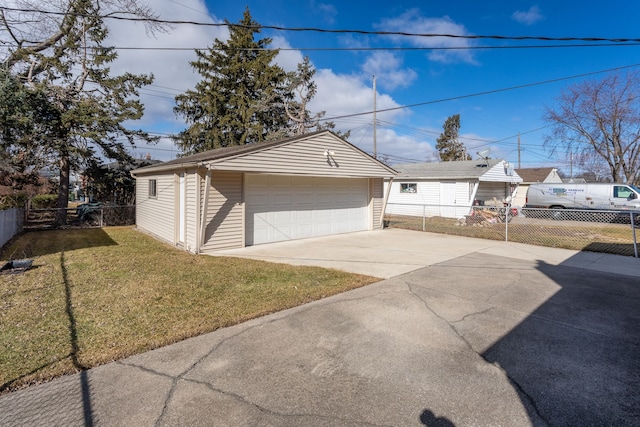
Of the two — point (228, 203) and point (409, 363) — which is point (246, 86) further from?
point (409, 363)

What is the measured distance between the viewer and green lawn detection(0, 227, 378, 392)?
328 centimetres

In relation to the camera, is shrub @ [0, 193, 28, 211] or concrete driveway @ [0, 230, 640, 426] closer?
concrete driveway @ [0, 230, 640, 426]

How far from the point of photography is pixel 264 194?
32.2 ft

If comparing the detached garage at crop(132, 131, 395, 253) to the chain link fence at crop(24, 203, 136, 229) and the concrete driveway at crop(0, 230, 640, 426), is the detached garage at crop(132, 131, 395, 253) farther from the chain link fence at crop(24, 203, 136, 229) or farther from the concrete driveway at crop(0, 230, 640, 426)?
the concrete driveway at crop(0, 230, 640, 426)

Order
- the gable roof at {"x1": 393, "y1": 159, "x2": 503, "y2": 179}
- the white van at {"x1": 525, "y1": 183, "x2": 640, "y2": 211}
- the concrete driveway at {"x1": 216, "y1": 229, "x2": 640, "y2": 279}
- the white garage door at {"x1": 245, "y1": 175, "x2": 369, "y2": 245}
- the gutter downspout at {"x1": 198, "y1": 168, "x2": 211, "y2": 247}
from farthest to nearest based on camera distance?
the gable roof at {"x1": 393, "y1": 159, "x2": 503, "y2": 179} → the white van at {"x1": 525, "y1": 183, "x2": 640, "y2": 211} → the white garage door at {"x1": 245, "y1": 175, "x2": 369, "y2": 245} → the gutter downspout at {"x1": 198, "y1": 168, "x2": 211, "y2": 247} → the concrete driveway at {"x1": 216, "y1": 229, "x2": 640, "y2": 279}

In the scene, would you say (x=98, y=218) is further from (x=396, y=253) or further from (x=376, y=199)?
(x=396, y=253)

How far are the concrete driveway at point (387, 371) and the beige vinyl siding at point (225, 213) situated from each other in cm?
478

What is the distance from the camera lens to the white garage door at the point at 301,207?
31.9 feet

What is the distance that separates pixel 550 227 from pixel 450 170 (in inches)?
263

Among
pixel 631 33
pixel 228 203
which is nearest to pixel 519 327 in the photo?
pixel 228 203

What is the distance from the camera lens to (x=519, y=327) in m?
3.99

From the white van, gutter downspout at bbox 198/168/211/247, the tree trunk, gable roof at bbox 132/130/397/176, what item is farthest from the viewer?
the white van

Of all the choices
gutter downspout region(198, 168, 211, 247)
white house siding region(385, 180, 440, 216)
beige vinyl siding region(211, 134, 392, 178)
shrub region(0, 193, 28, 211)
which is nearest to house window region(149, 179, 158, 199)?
gutter downspout region(198, 168, 211, 247)

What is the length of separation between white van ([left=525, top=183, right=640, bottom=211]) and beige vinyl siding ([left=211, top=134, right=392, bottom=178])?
443 inches
